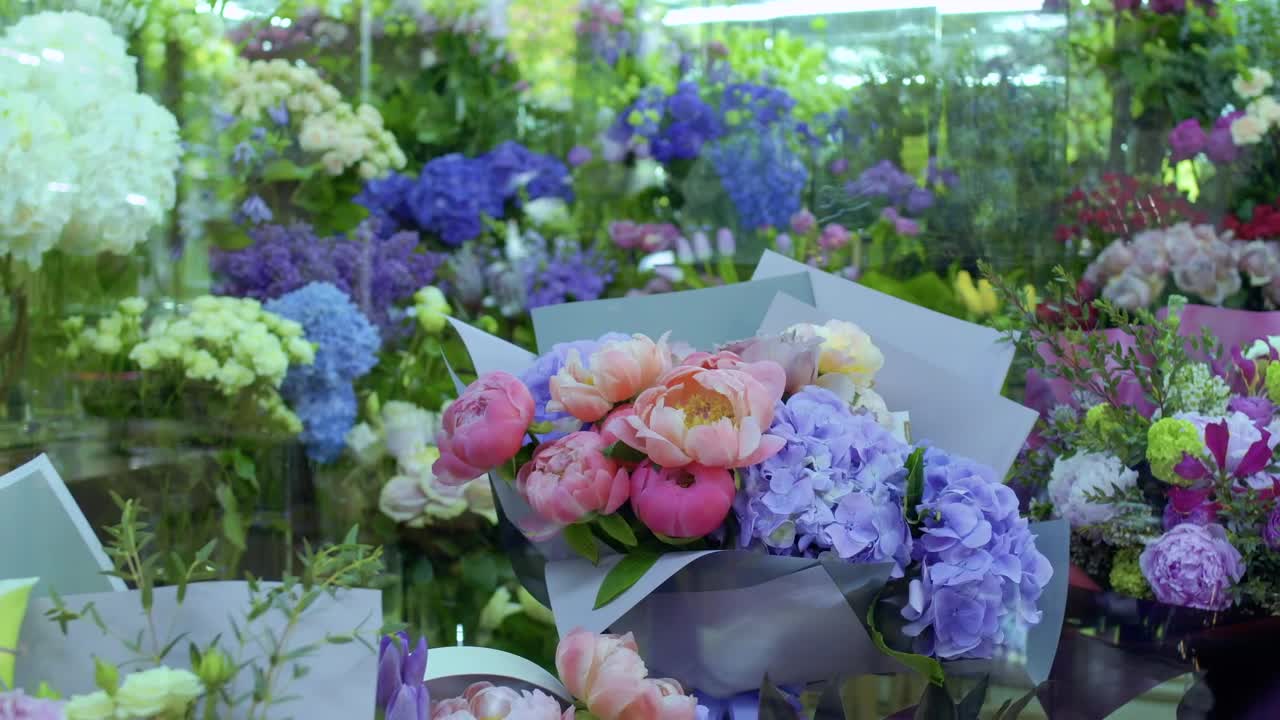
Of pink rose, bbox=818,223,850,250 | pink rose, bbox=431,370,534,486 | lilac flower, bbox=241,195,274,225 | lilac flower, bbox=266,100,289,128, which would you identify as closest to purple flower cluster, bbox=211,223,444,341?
lilac flower, bbox=241,195,274,225

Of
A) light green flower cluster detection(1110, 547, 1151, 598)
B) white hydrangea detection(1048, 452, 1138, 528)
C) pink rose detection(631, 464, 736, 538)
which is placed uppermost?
pink rose detection(631, 464, 736, 538)

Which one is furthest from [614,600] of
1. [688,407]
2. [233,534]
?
[233,534]

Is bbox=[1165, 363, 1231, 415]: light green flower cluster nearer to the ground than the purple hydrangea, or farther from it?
farther from it

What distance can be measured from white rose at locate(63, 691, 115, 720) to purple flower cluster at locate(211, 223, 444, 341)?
132cm

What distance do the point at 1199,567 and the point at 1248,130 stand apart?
1.25 meters

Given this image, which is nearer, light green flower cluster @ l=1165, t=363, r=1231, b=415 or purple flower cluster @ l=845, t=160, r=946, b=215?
light green flower cluster @ l=1165, t=363, r=1231, b=415

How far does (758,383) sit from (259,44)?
1.32 metres

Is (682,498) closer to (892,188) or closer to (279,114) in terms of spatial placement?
(279,114)

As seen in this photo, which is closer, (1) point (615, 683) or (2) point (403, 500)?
(1) point (615, 683)

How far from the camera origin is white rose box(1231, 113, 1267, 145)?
5.61 feet

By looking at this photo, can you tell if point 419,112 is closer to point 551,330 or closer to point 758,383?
point 551,330

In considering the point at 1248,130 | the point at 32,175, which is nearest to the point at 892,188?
the point at 1248,130

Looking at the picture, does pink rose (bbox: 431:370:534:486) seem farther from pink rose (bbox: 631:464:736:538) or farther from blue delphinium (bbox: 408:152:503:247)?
blue delphinium (bbox: 408:152:503:247)

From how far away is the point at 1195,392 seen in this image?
75cm
